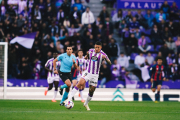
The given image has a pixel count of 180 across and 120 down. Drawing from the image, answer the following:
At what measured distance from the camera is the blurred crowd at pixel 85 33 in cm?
1977

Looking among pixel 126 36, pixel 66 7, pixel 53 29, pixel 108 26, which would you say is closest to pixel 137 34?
pixel 126 36

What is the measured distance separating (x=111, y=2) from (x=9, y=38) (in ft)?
25.2

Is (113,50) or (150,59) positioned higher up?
(113,50)

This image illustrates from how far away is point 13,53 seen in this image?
1945 centimetres

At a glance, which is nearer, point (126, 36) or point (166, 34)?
point (126, 36)

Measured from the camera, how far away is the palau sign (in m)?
23.2

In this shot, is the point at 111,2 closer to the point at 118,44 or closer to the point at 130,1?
the point at 130,1

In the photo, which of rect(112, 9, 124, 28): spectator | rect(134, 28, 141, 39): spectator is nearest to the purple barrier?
rect(134, 28, 141, 39): spectator

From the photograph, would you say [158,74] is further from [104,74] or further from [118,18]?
[118,18]

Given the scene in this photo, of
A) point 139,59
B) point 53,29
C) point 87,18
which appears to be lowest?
point 139,59

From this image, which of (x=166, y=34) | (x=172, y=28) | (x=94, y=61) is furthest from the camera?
(x=172, y=28)

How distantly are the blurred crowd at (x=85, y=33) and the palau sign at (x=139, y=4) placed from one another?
15.8 inches

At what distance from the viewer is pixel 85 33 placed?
827 inches

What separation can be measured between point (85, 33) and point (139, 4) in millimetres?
4883
